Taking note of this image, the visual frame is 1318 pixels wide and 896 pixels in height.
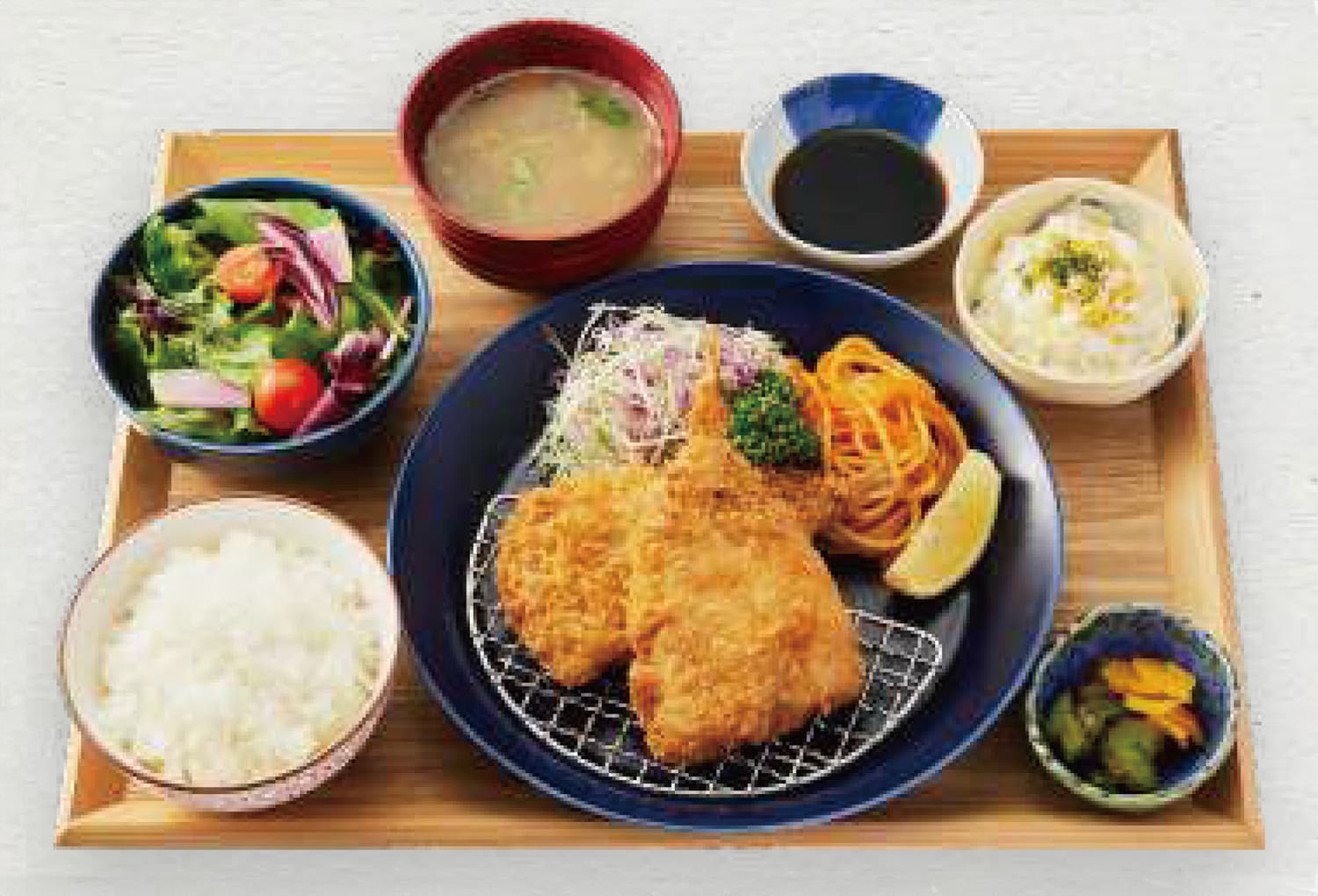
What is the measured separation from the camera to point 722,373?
14.6 ft

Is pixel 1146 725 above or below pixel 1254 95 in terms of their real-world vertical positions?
below

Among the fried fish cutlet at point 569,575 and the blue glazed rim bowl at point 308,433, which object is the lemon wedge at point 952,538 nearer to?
the fried fish cutlet at point 569,575

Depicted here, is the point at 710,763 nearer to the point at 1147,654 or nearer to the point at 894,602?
the point at 894,602

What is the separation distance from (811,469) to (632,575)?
0.56m

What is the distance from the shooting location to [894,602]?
4250mm

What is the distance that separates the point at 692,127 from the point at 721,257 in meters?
0.74

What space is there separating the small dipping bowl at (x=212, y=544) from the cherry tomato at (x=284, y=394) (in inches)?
11.2

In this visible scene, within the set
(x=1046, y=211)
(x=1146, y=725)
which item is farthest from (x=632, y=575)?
(x=1046, y=211)

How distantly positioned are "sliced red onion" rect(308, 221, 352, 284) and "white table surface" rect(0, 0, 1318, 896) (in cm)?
91

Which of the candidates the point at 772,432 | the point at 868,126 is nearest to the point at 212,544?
the point at 772,432

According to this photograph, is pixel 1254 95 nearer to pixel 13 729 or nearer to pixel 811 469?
pixel 811 469

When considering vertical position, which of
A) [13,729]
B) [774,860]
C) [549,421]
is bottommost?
[13,729]

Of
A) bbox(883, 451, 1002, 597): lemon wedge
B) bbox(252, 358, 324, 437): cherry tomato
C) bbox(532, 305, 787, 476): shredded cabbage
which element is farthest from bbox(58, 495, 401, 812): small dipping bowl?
bbox(883, 451, 1002, 597): lemon wedge

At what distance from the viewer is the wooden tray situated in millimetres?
3879
